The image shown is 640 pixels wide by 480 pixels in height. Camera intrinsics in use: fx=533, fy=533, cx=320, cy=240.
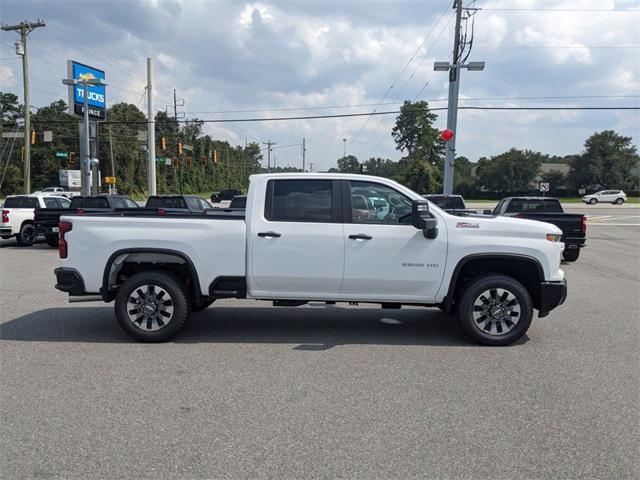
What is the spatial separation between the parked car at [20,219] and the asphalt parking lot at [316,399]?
11.5 meters

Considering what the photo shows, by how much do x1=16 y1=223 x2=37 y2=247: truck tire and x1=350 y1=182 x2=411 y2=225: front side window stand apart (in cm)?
1486

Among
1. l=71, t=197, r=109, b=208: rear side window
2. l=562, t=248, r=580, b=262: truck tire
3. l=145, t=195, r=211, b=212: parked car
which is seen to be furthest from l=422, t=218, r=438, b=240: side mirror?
l=71, t=197, r=109, b=208: rear side window

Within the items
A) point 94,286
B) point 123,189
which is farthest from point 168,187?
point 94,286

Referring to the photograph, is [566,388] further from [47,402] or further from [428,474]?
[47,402]

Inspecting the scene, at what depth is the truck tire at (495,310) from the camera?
6000 millimetres

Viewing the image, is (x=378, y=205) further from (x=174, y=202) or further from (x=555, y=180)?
(x=555, y=180)

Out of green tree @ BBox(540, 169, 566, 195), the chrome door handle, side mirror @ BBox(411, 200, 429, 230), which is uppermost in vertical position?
green tree @ BBox(540, 169, 566, 195)

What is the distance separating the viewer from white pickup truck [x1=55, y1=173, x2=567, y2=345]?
597cm

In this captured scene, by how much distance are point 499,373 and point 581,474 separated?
72.5 inches

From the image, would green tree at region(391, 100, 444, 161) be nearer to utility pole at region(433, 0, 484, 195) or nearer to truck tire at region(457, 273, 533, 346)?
utility pole at region(433, 0, 484, 195)

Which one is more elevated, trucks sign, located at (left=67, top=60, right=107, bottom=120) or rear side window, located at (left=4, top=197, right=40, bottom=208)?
trucks sign, located at (left=67, top=60, right=107, bottom=120)

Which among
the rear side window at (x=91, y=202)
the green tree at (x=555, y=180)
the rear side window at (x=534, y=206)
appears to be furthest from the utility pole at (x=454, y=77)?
the green tree at (x=555, y=180)

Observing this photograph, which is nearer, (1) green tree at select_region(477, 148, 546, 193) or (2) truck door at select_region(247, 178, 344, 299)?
(2) truck door at select_region(247, 178, 344, 299)

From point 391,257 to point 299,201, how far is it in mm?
1233
